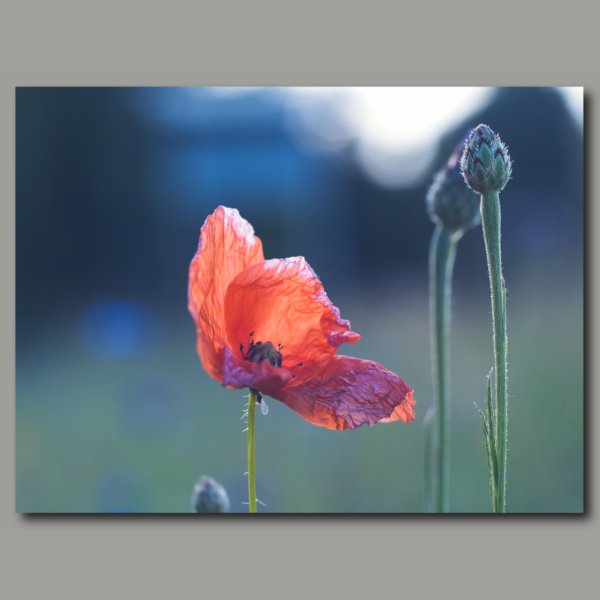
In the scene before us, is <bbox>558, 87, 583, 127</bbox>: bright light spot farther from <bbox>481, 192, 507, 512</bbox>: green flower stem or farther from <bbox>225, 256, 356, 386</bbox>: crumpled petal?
<bbox>225, 256, 356, 386</bbox>: crumpled petal

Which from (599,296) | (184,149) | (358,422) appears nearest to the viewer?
(358,422)

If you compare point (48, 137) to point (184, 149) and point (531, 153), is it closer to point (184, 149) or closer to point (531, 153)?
point (184, 149)

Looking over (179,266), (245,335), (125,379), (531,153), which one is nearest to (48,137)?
(179,266)

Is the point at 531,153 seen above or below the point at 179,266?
above

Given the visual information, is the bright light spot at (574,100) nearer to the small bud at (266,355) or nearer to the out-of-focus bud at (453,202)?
the out-of-focus bud at (453,202)

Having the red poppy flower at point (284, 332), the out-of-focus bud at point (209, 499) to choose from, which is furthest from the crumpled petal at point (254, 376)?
the out-of-focus bud at point (209, 499)

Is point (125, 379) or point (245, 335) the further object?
point (125, 379)

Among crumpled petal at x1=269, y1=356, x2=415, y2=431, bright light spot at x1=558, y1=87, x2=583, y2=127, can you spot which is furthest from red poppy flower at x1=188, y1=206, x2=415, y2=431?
bright light spot at x1=558, y1=87, x2=583, y2=127
